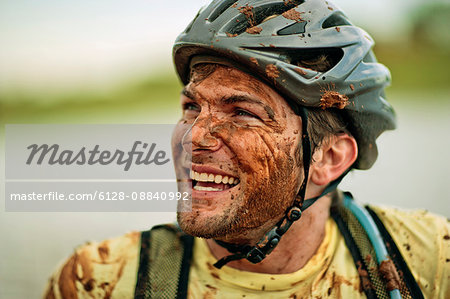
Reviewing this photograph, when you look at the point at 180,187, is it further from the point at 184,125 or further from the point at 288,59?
the point at 288,59

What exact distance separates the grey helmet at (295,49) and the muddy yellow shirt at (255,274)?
0.98m

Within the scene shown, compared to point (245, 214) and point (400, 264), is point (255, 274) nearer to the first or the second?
point (245, 214)

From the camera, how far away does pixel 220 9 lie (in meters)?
3.45

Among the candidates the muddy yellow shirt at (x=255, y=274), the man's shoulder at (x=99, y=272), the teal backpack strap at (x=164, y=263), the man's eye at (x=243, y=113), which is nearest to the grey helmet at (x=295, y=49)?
the man's eye at (x=243, y=113)

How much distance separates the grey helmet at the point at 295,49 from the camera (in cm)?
316

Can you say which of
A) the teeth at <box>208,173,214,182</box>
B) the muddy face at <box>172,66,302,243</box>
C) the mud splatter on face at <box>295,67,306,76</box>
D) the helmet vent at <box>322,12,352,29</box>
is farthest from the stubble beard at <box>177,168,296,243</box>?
the helmet vent at <box>322,12,352,29</box>

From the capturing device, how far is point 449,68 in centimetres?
2209

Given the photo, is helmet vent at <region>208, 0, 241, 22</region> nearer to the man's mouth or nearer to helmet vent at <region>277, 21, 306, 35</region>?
helmet vent at <region>277, 21, 306, 35</region>

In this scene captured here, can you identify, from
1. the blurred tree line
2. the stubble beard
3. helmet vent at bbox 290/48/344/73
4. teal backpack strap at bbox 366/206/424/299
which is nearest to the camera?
the stubble beard

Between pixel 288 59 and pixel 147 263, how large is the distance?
5.86 feet

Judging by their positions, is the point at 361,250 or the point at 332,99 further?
the point at 361,250

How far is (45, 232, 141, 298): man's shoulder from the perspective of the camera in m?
3.49

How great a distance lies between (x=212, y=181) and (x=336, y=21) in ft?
5.13

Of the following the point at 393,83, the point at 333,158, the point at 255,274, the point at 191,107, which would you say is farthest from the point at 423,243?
the point at 393,83
